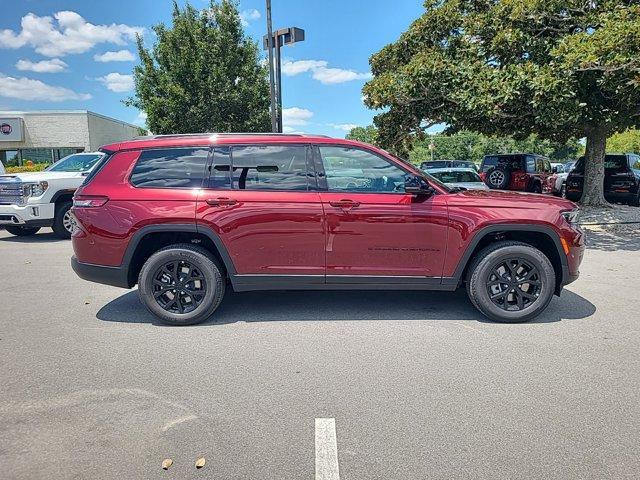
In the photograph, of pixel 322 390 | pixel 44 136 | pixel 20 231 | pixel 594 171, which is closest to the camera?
pixel 322 390

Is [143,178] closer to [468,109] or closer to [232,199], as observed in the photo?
[232,199]

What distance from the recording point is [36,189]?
30.2 ft

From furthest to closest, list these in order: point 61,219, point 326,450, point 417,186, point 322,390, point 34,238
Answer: point 34,238, point 61,219, point 417,186, point 322,390, point 326,450

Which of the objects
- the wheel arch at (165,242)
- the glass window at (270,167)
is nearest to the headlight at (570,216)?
the glass window at (270,167)

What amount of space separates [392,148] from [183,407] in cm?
1207

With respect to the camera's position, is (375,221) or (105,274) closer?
(375,221)

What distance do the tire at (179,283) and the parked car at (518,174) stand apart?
1135 centimetres

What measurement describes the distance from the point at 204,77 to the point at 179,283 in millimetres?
17282

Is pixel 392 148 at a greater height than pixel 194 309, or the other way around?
pixel 392 148

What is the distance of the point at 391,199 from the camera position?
4352 millimetres

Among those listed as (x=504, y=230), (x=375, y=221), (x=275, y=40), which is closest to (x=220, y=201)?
(x=375, y=221)

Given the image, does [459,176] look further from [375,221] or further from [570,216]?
[375,221]

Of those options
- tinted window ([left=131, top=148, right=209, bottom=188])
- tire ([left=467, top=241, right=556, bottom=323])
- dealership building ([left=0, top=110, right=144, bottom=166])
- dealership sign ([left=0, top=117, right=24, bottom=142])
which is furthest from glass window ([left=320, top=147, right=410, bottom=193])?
dealership sign ([left=0, top=117, right=24, bottom=142])

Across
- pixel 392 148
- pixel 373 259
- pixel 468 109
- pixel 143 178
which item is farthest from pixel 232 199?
pixel 392 148
